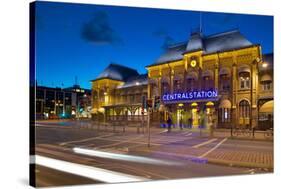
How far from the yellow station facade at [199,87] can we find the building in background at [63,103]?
420mm

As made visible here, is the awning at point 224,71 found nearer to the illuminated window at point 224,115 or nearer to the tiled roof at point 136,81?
the illuminated window at point 224,115

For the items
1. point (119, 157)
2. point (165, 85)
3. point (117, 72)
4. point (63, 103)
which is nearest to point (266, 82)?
point (165, 85)

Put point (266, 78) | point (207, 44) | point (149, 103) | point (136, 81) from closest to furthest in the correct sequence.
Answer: point (136, 81)
point (149, 103)
point (266, 78)
point (207, 44)

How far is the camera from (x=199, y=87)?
10359 mm

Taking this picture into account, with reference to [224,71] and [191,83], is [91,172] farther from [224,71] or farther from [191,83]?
[224,71]

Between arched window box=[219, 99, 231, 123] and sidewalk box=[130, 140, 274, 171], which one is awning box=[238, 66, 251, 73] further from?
sidewalk box=[130, 140, 274, 171]

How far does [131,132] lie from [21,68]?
12.8 feet

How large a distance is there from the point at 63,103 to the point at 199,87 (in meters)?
4.30

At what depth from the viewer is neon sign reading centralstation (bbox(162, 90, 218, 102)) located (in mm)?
10094

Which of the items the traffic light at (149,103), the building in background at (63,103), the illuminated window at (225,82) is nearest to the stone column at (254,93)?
the illuminated window at (225,82)

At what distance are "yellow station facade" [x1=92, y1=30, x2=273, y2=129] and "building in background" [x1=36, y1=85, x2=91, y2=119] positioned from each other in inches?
16.5

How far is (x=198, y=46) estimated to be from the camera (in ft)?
35.1
